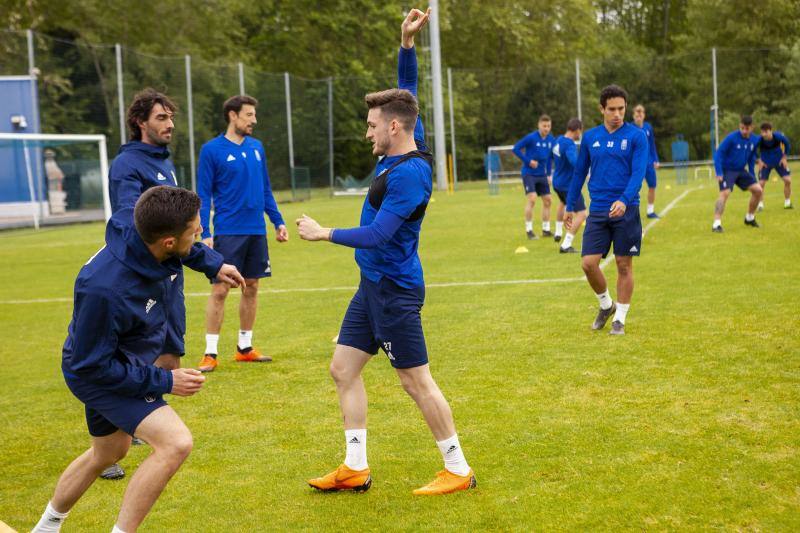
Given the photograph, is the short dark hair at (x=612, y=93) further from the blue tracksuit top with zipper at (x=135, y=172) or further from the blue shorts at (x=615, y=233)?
the blue tracksuit top with zipper at (x=135, y=172)

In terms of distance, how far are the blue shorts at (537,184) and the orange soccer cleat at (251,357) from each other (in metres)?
10.6

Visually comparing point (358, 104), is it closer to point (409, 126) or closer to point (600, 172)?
point (600, 172)

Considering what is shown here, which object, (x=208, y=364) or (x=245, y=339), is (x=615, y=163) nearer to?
(x=245, y=339)

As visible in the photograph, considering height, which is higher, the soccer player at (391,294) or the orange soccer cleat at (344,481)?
the soccer player at (391,294)

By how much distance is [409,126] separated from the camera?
4918 millimetres

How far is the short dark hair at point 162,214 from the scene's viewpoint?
3.91m

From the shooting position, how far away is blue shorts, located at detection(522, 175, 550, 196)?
18.3 m

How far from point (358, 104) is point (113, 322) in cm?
3837

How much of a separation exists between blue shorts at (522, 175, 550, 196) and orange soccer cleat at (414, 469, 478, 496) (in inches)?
535

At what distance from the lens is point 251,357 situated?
8.57 meters

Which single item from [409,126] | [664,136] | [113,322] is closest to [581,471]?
[409,126]

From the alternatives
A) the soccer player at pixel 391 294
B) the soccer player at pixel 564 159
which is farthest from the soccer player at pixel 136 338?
the soccer player at pixel 564 159

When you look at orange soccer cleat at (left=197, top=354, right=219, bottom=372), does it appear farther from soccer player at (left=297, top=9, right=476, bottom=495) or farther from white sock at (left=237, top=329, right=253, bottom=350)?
soccer player at (left=297, top=9, right=476, bottom=495)

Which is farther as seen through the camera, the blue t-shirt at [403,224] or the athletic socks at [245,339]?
the athletic socks at [245,339]
